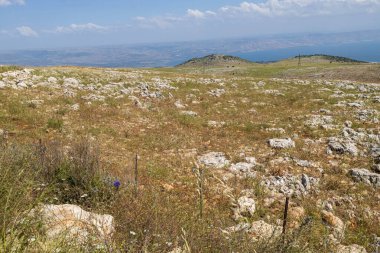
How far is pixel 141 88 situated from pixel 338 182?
63.7ft

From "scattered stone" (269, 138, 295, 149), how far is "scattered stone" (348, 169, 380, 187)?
3321mm

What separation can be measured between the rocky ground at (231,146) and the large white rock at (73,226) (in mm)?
389

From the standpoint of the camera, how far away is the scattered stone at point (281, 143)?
581 inches

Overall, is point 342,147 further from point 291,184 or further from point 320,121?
point 291,184

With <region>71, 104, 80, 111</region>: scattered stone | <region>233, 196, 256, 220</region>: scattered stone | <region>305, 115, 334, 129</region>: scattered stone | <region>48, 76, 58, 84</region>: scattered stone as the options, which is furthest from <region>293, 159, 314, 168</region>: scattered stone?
<region>48, 76, 58, 84</region>: scattered stone

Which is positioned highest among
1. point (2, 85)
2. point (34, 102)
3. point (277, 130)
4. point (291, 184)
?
point (2, 85)

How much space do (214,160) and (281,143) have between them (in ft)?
12.6

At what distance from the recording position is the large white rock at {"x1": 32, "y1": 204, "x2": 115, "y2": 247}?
4.32 metres

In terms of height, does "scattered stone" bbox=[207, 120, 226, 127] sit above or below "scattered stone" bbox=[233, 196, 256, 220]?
above

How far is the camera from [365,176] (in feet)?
37.4

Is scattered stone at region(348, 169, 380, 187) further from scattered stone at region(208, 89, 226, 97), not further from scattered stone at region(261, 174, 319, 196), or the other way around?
scattered stone at region(208, 89, 226, 97)

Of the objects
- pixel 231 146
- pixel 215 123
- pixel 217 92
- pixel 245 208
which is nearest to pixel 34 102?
pixel 215 123

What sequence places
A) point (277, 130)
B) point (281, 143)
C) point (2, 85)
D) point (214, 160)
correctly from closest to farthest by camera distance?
point (214, 160), point (281, 143), point (277, 130), point (2, 85)

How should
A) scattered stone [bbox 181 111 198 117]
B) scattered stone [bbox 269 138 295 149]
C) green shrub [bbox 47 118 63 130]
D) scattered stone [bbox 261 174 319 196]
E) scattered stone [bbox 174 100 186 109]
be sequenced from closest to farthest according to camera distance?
scattered stone [bbox 261 174 319 196] < scattered stone [bbox 269 138 295 149] < green shrub [bbox 47 118 63 130] < scattered stone [bbox 181 111 198 117] < scattered stone [bbox 174 100 186 109]
